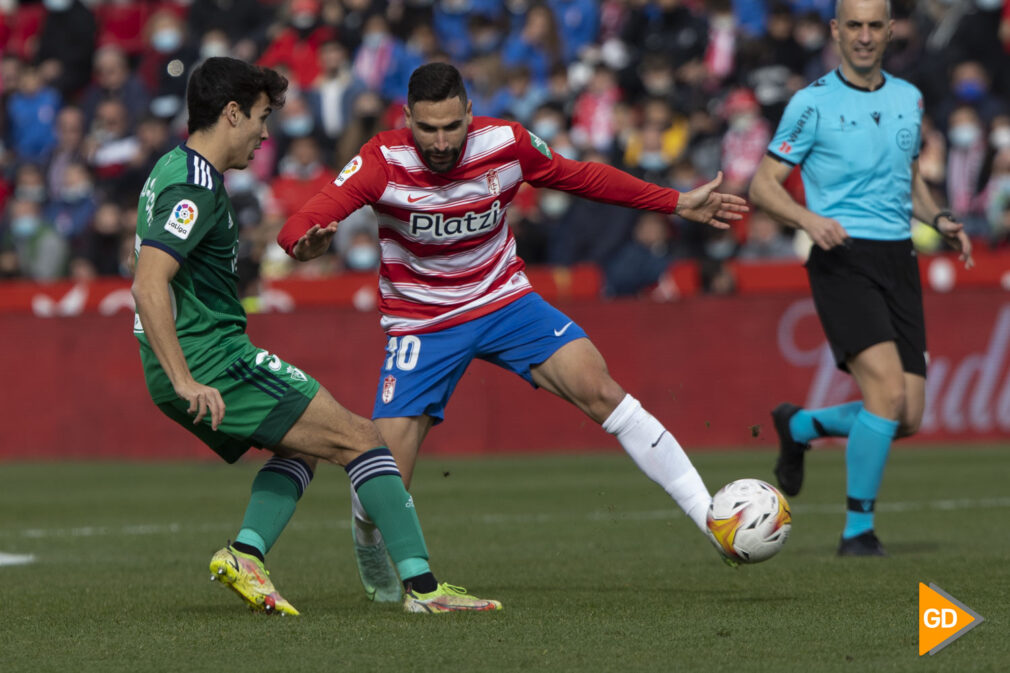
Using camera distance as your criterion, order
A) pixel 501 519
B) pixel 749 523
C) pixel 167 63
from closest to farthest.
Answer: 1. pixel 749 523
2. pixel 501 519
3. pixel 167 63

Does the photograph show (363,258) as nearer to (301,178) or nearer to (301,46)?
(301,178)

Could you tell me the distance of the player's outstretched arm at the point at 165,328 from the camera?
18.4 feet

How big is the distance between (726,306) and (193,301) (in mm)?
9871

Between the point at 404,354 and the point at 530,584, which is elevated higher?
the point at 404,354

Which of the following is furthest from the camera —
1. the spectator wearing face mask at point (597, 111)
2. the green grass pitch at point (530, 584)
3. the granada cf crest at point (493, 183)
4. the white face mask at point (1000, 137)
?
the spectator wearing face mask at point (597, 111)

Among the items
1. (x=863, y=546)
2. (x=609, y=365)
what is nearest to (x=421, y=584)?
(x=863, y=546)

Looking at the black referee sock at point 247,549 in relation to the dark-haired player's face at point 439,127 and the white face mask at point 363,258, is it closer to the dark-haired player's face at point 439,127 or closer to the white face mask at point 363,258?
the dark-haired player's face at point 439,127

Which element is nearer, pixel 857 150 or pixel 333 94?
pixel 857 150

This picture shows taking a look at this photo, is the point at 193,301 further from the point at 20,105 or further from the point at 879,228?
the point at 20,105

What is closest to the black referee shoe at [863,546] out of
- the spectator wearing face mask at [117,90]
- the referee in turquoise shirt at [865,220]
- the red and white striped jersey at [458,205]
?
the referee in turquoise shirt at [865,220]

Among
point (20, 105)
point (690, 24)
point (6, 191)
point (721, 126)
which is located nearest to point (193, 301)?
point (721, 126)

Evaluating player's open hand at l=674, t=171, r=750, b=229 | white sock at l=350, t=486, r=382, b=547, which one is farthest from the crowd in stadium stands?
white sock at l=350, t=486, r=382, b=547

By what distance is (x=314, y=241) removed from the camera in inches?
239

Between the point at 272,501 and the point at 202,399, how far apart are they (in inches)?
34.3
